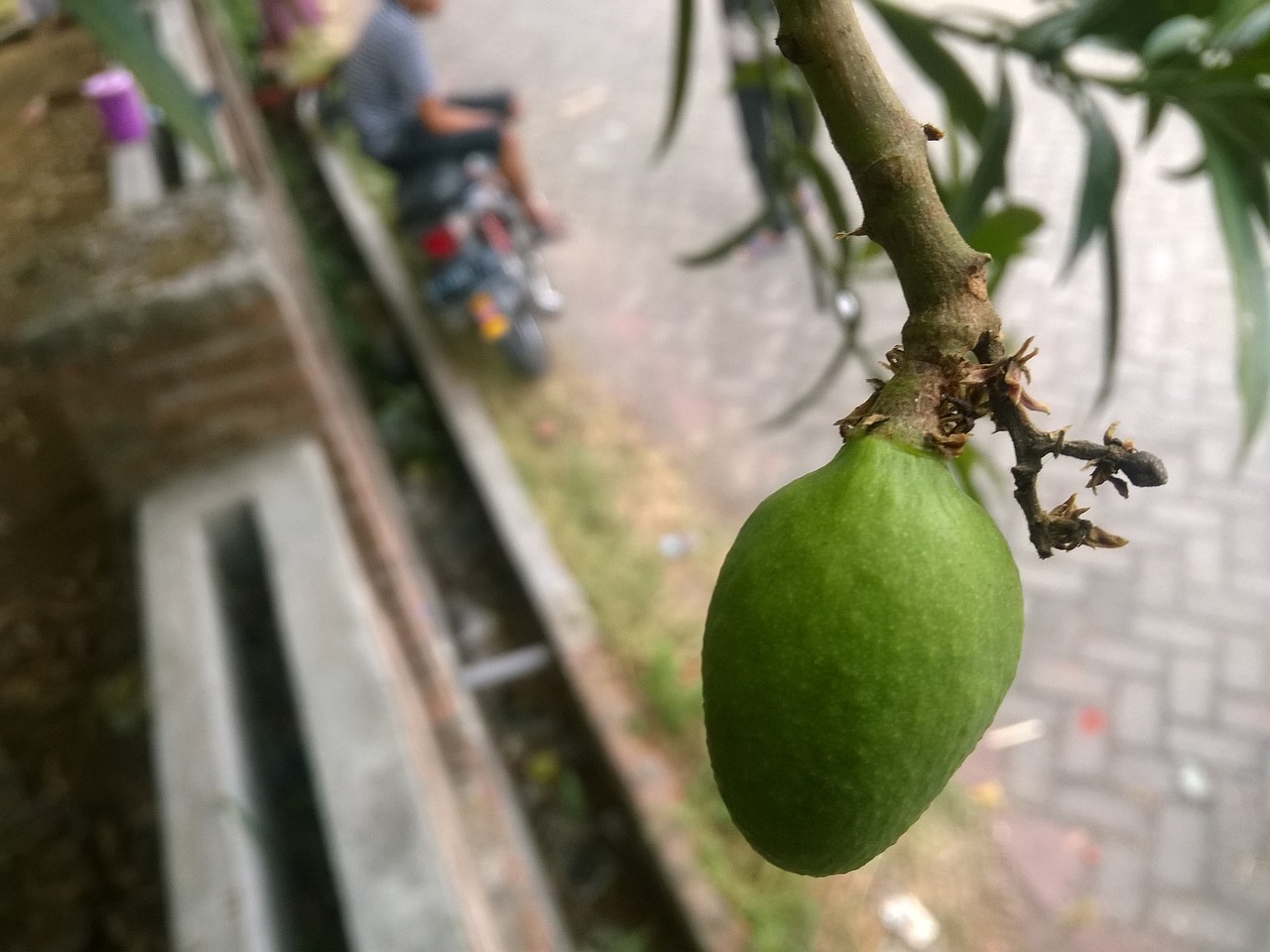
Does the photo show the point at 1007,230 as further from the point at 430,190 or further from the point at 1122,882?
the point at 430,190

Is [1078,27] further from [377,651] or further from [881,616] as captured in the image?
[377,651]

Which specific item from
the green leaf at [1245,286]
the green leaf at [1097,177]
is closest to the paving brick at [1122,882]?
the green leaf at [1245,286]

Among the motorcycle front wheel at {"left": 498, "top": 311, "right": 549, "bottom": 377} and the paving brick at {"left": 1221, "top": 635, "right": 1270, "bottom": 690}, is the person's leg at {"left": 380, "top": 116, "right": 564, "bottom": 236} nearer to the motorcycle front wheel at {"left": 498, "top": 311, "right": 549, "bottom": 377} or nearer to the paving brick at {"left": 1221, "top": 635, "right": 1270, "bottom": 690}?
the motorcycle front wheel at {"left": 498, "top": 311, "right": 549, "bottom": 377}

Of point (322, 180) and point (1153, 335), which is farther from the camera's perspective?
point (322, 180)

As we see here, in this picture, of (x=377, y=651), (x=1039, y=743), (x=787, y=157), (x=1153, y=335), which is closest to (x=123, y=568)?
(x=377, y=651)

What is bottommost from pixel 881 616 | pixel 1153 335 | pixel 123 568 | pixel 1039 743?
pixel 1039 743

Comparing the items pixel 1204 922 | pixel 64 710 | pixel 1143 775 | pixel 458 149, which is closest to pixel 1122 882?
pixel 1204 922

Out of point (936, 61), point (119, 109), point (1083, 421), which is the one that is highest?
point (936, 61)
